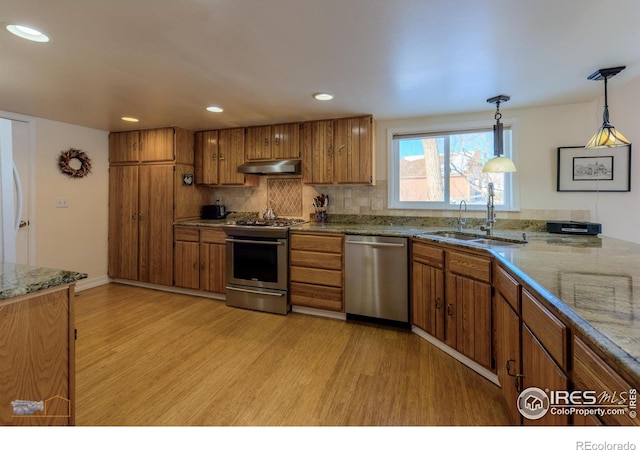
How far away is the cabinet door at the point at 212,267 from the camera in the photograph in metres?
3.51

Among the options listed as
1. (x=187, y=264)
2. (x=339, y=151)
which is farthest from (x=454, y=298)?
(x=187, y=264)

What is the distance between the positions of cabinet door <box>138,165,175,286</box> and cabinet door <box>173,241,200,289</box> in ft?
0.31

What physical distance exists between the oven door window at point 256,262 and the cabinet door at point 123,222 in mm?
1670

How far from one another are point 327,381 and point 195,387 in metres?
0.85

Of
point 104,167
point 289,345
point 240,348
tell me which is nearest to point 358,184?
point 289,345

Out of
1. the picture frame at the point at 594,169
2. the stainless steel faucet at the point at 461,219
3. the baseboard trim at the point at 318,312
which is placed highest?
the picture frame at the point at 594,169

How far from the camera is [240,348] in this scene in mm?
2414

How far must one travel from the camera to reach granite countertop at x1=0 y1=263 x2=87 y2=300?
108 centimetres

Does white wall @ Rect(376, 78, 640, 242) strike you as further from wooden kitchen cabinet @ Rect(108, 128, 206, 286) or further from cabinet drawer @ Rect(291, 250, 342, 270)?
wooden kitchen cabinet @ Rect(108, 128, 206, 286)

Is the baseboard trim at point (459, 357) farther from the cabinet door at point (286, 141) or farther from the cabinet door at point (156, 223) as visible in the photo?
the cabinet door at point (156, 223)

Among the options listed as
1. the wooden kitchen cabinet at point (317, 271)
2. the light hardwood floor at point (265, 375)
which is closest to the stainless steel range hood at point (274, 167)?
the wooden kitchen cabinet at point (317, 271)

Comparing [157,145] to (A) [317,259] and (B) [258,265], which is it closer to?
(B) [258,265]
